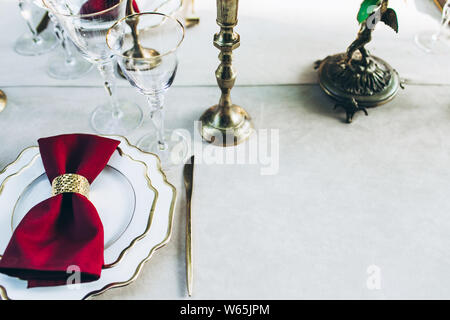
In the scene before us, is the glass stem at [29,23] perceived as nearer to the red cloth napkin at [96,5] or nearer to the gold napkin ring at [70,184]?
the red cloth napkin at [96,5]

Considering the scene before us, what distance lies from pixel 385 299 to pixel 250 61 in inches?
20.3

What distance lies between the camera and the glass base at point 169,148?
61 cm

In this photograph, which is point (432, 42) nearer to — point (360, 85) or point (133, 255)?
point (360, 85)

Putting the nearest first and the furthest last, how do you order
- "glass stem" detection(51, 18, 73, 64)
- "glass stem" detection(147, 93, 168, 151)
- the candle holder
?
"glass stem" detection(147, 93, 168, 151)
the candle holder
"glass stem" detection(51, 18, 73, 64)

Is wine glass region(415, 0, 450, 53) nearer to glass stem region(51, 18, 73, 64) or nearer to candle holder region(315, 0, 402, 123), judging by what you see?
candle holder region(315, 0, 402, 123)

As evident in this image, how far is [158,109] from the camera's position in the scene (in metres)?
0.56

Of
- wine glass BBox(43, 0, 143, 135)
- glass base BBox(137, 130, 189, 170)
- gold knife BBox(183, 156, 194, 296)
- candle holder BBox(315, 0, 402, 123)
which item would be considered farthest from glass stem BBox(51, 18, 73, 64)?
candle holder BBox(315, 0, 402, 123)

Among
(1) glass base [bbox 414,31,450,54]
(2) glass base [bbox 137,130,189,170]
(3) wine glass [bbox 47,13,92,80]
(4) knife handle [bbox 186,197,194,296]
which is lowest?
(4) knife handle [bbox 186,197,194,296]

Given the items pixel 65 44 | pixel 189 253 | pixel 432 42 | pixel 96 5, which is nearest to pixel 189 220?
pixel 189 253

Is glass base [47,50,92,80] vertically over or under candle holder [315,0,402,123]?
under

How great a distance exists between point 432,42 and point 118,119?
2.24ft

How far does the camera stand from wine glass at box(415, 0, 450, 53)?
773 millimetres

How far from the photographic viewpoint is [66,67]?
2.46ft

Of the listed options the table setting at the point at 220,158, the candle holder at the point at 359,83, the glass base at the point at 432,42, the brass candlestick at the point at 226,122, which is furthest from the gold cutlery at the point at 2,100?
the glass base at the point at 432,42
